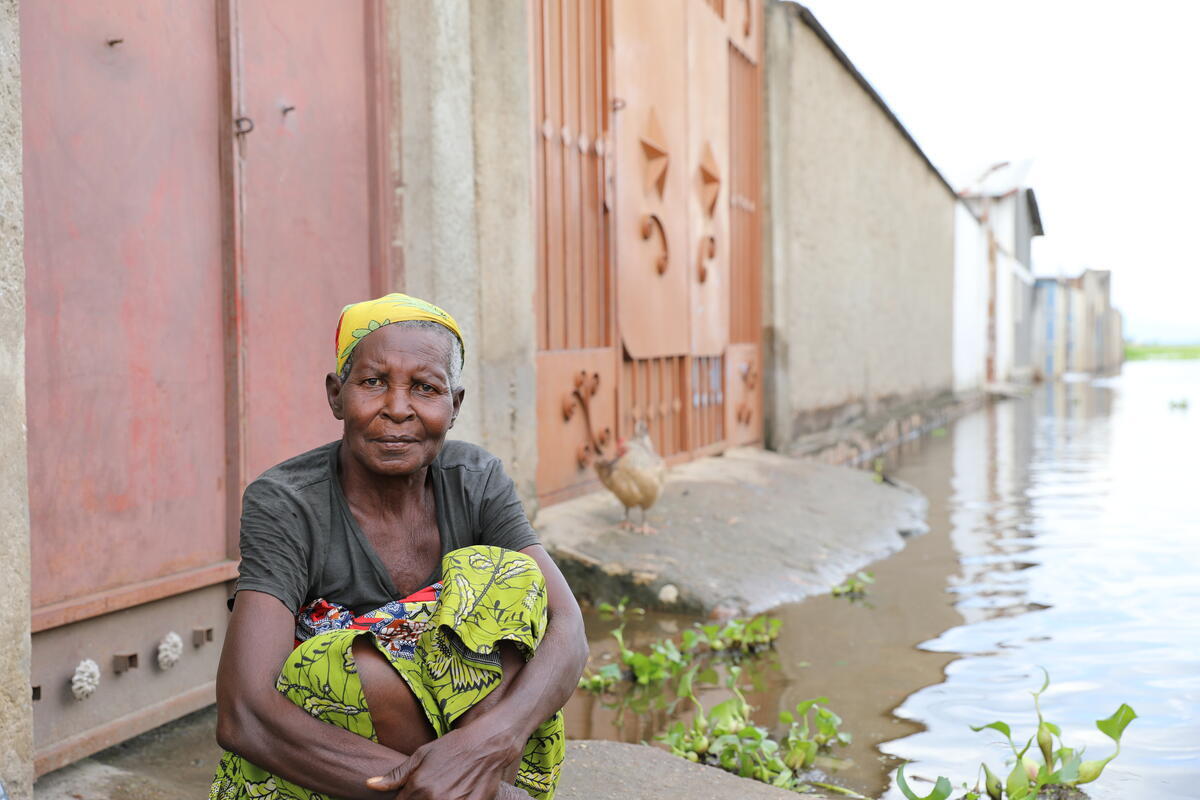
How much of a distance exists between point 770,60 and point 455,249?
223 inches

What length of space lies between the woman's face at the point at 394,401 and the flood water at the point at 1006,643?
65.8 inches

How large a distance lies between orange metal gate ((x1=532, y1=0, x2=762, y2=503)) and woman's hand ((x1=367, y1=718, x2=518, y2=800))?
392cm

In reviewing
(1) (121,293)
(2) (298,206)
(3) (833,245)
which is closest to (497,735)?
(1) (121,293)

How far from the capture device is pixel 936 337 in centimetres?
1805

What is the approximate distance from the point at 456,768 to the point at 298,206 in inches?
95.5

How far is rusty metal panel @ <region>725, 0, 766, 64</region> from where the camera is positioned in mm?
8562

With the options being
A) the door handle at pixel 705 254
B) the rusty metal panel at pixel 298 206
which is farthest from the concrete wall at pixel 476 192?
the door handle at pixel 705 254

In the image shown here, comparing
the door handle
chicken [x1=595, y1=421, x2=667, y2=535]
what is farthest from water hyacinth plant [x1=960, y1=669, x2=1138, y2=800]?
the door handle

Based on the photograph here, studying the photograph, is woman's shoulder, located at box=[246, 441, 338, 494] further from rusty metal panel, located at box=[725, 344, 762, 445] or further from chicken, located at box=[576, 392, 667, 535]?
rusty metal panel, located at box=[725, 344, 762, 445]

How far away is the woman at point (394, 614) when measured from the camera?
1771mm

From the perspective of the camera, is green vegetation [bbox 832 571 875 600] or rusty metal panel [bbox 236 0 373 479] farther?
green vegetation [bbox 832 571 875 600]

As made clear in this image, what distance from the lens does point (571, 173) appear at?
19.9ft

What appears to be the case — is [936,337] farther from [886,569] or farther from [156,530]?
[156,530]

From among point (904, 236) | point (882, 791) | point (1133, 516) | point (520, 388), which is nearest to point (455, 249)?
point (520, 388)
